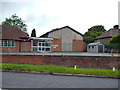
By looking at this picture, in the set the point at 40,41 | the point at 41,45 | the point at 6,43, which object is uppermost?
the point at 40,41

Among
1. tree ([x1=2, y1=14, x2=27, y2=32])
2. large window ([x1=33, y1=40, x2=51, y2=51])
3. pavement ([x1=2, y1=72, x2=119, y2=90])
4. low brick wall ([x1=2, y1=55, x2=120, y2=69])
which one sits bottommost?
pavement ([x1=2, y1=72, x2=119, y2=90])

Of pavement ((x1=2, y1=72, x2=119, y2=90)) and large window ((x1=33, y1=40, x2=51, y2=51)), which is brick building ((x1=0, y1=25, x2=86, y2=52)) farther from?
pavement ((x1=2, y1=72, x2=119, y2=90))

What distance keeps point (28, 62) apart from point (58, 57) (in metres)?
3.45

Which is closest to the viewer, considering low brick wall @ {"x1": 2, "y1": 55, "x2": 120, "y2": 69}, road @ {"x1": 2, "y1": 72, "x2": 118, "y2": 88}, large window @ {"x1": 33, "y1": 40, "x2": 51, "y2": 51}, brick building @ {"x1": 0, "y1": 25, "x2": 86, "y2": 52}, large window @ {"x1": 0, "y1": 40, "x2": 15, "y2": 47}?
road @ {"x1": 2, "y1": 72, "x2": 118, "y2": 88}

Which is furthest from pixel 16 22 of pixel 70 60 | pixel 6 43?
pixel 70 60

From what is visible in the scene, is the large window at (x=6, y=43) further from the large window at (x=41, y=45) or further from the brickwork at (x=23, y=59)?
the brickwork at (x=23, y=59)

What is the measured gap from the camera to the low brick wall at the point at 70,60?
12537 millimetres

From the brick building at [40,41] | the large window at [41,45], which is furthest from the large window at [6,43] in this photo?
the large window at [41,45]

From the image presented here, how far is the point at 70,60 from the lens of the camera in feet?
43.9

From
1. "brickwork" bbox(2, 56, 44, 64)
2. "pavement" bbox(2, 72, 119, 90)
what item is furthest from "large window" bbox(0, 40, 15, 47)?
"pavement" bbox(2, 72, 119, 90)

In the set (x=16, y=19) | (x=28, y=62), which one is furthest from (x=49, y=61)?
(x=16, y=19)

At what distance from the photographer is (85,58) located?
13117 millimetres

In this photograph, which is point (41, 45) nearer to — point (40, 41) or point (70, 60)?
point (40, 41)

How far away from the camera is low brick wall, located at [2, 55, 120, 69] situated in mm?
12537
